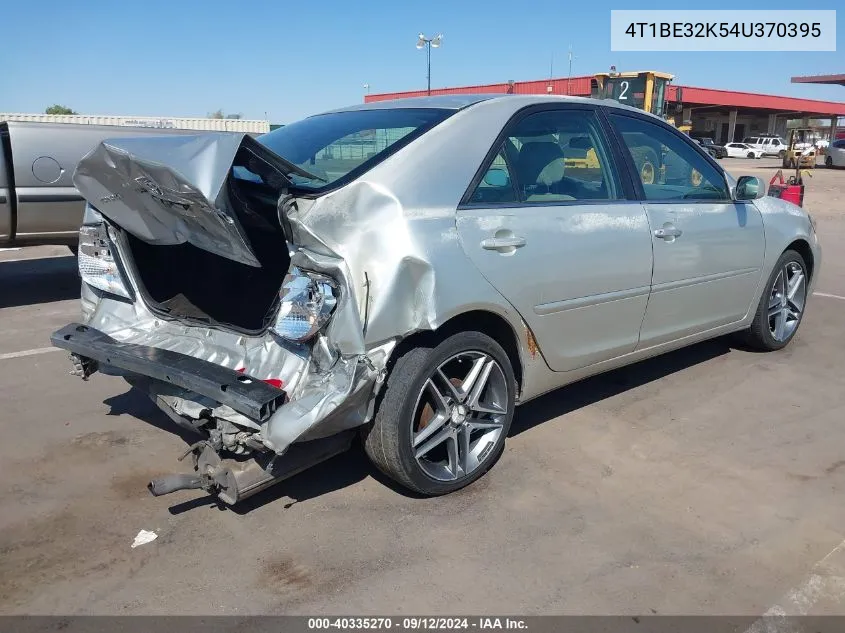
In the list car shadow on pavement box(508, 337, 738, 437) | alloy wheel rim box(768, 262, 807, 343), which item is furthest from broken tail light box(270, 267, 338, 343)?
alloy wheel rim box(768, 262, 807, 343)

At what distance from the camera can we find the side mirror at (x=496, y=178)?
10.9 feet

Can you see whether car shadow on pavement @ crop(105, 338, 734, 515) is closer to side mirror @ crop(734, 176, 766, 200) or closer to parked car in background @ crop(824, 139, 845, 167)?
side mirror @ crop(734, 176, 766, 200)

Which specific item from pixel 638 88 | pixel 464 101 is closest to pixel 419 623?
pixel 464 101

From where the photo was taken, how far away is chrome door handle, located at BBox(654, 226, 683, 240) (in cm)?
404

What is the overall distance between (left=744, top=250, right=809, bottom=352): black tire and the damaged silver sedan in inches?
42.9

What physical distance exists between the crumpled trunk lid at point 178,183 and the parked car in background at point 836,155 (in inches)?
1578

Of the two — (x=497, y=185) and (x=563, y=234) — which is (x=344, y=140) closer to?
(x=497, y=185)

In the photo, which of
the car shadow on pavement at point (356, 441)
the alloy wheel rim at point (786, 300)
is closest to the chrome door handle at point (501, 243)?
the car shadow on pavement at point (356, 441)

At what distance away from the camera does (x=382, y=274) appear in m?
2.81

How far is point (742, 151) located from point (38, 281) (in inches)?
2011

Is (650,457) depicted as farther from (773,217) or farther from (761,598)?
(773,217)

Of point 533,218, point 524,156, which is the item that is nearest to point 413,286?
point 533,218

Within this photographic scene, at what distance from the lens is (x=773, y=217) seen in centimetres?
502

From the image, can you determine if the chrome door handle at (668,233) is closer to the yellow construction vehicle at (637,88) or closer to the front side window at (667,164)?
the front side window at (667,164)
